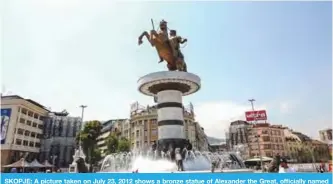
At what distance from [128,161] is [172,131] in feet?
11.2

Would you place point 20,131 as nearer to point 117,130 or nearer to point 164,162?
point 117,130

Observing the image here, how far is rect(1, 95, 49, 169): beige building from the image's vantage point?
42.9 metres

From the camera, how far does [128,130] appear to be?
6519 centimetres

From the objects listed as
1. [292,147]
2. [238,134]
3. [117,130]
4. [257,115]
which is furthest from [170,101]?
[292,147]

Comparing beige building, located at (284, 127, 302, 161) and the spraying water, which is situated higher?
beige building, located at (284, 127, 302, 161)

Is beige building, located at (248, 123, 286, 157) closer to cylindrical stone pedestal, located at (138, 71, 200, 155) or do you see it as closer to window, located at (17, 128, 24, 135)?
window, located at (17, 128, 24, 135)

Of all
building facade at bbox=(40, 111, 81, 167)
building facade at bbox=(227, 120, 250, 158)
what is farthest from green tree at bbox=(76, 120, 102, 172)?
building facade at bbox=(227, 120, 250, 158)

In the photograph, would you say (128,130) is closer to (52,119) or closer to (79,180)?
(52,119)

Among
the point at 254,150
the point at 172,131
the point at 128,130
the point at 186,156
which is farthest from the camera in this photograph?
the point at 254,150

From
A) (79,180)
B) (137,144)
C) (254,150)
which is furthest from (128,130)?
(79,180)

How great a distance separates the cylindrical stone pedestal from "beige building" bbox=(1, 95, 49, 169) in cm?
3096

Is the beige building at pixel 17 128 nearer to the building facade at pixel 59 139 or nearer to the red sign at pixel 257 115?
the building facade at pixel 59 139

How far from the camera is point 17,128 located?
44.6 m

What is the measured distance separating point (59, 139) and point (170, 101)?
4813 centimetres
